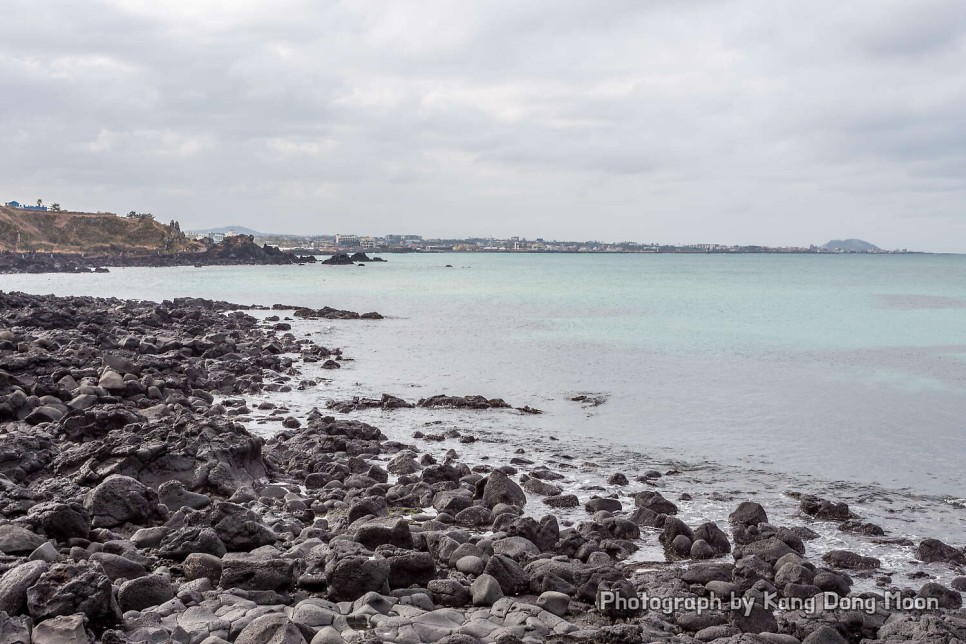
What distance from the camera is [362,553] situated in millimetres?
8586

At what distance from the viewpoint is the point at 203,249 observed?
164500 mm

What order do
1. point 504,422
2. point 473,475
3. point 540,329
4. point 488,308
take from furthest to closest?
point 488,308 < point 540,329 < point 504,422 < point 473,475

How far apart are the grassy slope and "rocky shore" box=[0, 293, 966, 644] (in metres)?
147

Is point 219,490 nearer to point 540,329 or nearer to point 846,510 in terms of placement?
point 846,510

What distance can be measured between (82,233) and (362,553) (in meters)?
173

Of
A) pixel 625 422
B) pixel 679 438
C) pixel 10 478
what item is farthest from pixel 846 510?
pixel 10 478

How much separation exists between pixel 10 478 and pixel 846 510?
43.9 feet

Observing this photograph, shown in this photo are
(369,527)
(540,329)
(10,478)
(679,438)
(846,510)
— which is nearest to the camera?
(369,527)

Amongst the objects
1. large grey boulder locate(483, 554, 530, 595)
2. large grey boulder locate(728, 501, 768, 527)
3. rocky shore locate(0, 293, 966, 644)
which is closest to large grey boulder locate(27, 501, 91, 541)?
rocky shore locate(0, 293, 966, 644)

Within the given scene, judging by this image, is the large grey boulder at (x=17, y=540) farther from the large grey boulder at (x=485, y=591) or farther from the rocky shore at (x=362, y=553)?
the large grey boulder at (x=485, y=591)

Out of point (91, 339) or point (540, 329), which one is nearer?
point (91, 339)

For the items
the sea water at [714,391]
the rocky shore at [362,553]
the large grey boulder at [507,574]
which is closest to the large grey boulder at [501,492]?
the rocky shore at [362,553]

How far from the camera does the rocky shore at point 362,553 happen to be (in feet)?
23.6

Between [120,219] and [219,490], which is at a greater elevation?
[120,219]
